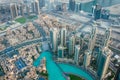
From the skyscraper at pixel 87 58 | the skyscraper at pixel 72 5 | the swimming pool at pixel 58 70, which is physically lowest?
the swimming pool at pixel 58 70

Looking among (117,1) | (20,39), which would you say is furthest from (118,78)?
(117,1)

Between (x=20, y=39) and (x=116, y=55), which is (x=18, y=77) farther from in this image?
(x=116, y=55)

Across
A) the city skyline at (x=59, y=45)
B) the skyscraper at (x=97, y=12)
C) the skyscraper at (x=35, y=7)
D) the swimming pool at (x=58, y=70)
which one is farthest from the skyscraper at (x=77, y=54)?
the skyscraper at (x=35, y=7)

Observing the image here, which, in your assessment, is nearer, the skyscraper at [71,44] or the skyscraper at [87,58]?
the skyscraper at [87,58]

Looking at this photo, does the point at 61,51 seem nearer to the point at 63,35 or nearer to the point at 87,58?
the point at 63,35

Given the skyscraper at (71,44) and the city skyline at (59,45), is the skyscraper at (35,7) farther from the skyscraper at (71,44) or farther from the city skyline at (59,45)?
the skyscraper at (71,44)

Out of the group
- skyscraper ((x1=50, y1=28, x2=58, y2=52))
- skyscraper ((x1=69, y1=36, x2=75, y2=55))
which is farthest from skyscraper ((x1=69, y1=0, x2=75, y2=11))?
skyscraper ((x1=69, y1=36, x2=75, y2=55))

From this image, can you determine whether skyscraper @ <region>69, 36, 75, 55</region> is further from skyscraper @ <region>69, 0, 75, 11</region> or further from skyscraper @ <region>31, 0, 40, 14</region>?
skyscraper @ <region>69, 0, 75, 11</region>

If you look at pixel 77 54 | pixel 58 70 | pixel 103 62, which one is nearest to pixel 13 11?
pixel 58 70
